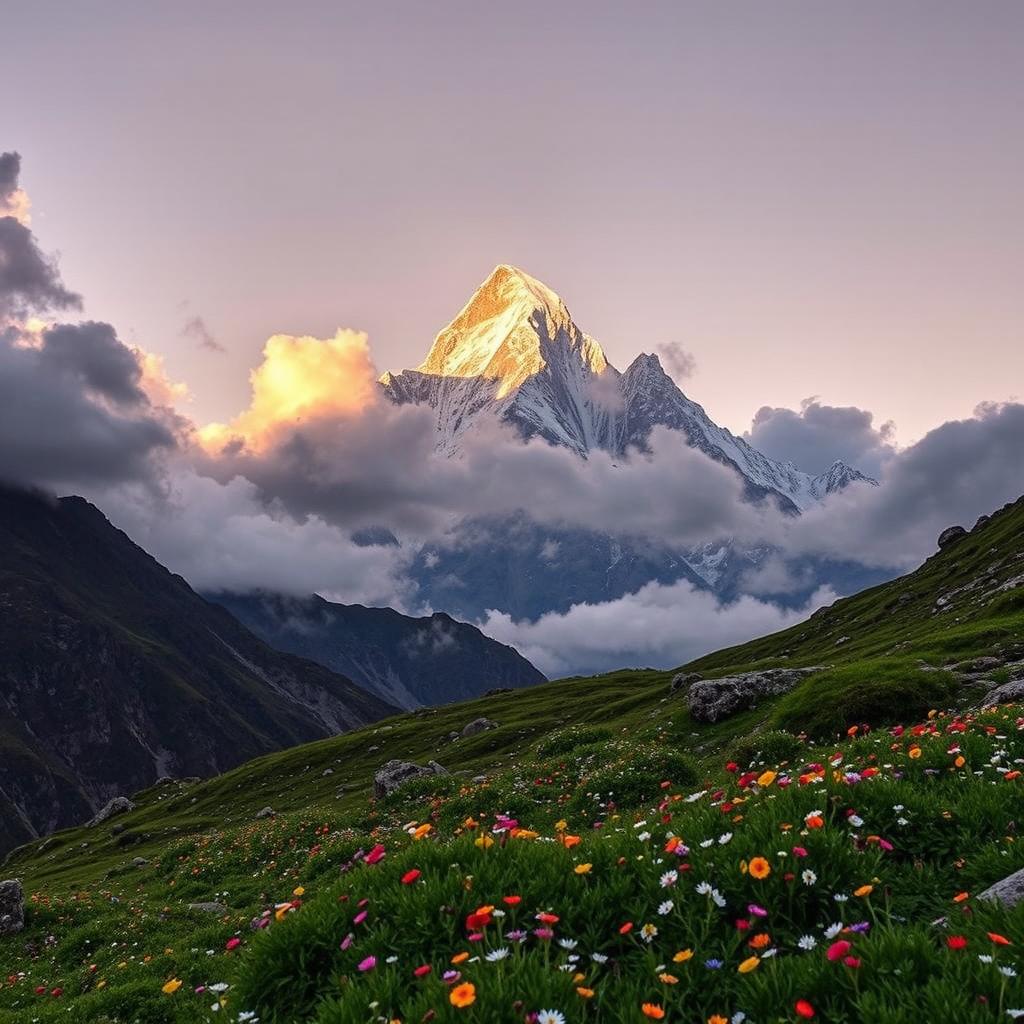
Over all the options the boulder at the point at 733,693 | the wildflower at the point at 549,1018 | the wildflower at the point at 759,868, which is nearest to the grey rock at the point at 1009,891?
the wildflower at the point at 759,868

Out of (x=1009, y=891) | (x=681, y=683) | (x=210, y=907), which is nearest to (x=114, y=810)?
(x=681, y=683)

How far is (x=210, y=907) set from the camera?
2225 cm

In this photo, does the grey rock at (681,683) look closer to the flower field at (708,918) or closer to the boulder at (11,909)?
the boulder at (11,909)

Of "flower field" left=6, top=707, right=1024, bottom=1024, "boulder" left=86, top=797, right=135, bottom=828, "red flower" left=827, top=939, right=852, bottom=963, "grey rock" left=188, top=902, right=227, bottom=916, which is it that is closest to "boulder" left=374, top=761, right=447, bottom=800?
"grey rock" left=188, top=902, right=227, bottom=916

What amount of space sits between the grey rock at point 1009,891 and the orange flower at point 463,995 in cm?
358

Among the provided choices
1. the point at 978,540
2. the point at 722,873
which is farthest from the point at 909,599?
the point at 722,873

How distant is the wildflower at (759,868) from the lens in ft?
17.5

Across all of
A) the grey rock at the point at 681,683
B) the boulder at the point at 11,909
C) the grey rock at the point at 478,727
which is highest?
the boulder at the point at 11,909

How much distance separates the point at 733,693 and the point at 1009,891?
3593 cm

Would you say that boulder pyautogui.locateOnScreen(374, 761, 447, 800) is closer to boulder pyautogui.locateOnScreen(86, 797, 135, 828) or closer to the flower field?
the flower field

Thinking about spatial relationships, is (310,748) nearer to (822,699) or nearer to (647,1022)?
(822,699)

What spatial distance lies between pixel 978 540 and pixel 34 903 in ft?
463

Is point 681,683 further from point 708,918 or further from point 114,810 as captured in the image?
point 114,810

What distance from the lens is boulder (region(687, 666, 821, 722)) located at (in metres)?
39.0
